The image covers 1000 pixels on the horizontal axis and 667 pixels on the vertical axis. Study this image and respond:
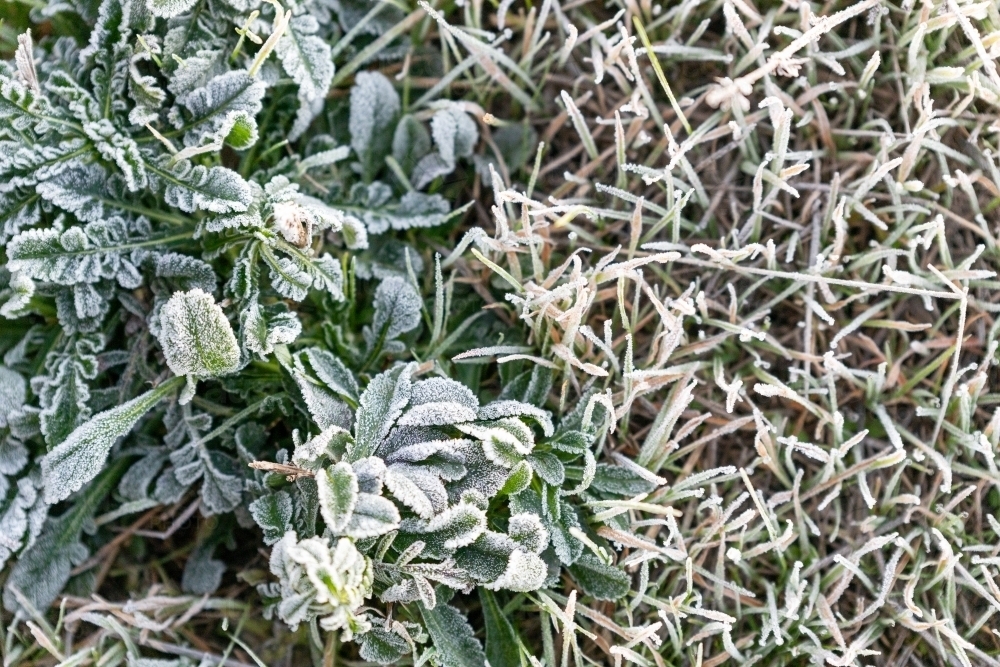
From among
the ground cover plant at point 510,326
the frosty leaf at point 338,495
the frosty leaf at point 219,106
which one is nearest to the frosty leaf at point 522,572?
the ground cover plant at point 510,326

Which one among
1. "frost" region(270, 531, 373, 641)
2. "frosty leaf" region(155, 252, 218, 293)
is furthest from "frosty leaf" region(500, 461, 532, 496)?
"frosty leaf" region(155, 252, 218, 293)

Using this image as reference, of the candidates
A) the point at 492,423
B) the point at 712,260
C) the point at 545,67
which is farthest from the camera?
the point at 545,67

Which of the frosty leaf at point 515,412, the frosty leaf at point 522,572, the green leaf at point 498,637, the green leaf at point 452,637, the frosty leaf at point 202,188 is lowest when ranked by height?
the green leaf at point 498,637

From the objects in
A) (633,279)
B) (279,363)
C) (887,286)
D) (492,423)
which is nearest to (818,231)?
(887,286)

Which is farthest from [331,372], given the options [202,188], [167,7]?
[167,7]

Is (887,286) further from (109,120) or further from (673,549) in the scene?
(109,120)

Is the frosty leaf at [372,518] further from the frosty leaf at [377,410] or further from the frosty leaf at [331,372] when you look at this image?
the frosty leaf at [331,372]
